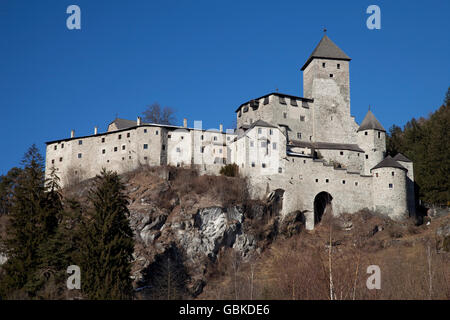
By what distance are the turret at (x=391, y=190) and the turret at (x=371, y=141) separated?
134 inches

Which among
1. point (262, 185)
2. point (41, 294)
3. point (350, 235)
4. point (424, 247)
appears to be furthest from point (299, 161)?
point (41, 294)

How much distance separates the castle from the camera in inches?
2356

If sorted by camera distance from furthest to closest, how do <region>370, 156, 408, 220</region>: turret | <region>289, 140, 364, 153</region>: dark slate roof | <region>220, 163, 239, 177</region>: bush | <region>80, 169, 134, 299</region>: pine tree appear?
<region>289, 140, 364, 153</region>: dark slate roof → <region>370, 156, 408, 220</region>: turret → <region>220, 163, 239, 177</region>: bush → <region>80, 169, 134, 299</region>: pine tree

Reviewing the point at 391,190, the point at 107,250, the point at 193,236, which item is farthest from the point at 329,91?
the point at 107,250

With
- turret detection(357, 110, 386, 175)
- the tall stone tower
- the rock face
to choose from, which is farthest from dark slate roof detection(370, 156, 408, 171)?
the rock face

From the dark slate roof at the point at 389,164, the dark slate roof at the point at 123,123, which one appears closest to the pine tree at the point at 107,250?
the dark slate roof at the point at 123,123

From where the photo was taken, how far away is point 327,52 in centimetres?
7250

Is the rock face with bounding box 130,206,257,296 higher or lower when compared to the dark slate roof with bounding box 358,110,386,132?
lower

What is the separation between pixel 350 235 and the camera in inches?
2317

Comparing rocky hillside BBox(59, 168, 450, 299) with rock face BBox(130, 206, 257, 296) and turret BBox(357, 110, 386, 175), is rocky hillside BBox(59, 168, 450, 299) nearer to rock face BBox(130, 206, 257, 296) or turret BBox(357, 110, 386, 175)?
rock face BBox(130, 206, 257, 296)

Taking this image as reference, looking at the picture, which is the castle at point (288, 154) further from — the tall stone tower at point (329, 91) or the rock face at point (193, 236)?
the rock face at point (193, 236)

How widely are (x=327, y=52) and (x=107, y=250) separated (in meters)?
Result: 44.4

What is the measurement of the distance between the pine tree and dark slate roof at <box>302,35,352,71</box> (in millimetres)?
38676

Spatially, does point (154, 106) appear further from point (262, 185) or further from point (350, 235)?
point (350, 235)
